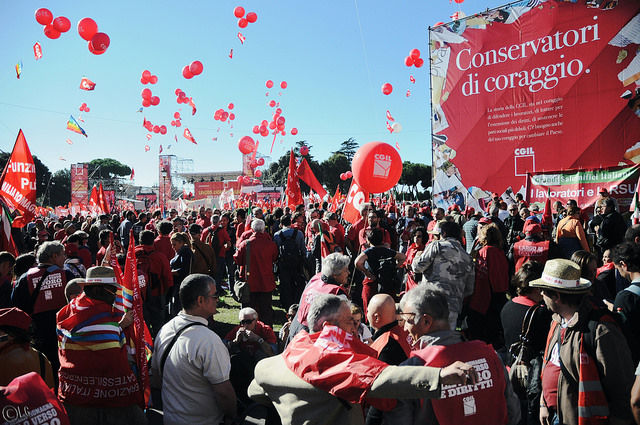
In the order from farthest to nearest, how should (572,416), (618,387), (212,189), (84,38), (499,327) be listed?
(212,189) → (84,38) → (499,327) → (572,416) → (618,387)

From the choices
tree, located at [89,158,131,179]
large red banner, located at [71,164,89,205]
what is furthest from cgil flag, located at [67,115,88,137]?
tree, located at [89,158,131,179]

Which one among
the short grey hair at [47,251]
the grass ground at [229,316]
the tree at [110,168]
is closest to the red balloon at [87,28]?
the grass ground at [229,316]

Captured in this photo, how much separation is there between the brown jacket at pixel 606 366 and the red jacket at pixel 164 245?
626 centimetres

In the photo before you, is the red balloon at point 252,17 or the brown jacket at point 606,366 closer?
the brown jacket at point 606,366

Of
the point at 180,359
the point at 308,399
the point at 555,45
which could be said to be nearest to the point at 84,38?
the point at 180,359

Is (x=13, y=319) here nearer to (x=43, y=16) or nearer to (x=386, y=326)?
(x=386, y=326)

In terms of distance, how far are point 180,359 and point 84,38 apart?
35.7 feet

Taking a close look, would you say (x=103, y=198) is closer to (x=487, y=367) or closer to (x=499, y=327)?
(x=499, y=327)

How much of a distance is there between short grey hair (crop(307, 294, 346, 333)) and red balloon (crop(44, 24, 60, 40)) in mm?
11232

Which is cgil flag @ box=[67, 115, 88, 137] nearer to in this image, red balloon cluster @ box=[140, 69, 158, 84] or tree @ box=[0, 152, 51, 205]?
red balloon cluster @ box=[140, 69, 158, 84]

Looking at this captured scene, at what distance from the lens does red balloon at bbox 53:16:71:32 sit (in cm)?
1058

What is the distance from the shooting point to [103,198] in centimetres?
1525

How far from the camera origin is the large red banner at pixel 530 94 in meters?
13.1

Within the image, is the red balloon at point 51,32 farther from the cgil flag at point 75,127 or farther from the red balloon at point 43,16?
the cgil flag at point 75,127
